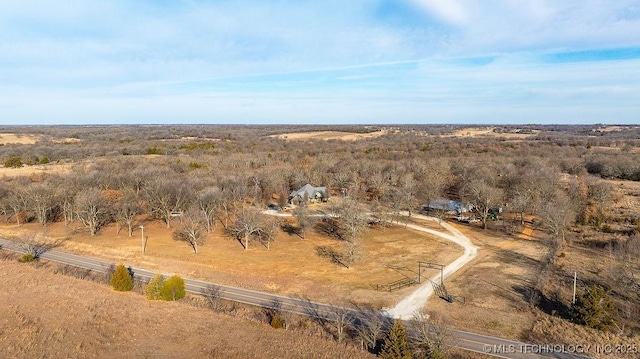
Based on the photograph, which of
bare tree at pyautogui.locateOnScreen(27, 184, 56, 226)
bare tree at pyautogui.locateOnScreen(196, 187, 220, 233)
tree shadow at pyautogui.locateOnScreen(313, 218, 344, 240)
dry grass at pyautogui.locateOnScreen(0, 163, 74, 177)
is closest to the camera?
tree shadow at pyautogui.locateOnScreen(313, 218, 344, 240)

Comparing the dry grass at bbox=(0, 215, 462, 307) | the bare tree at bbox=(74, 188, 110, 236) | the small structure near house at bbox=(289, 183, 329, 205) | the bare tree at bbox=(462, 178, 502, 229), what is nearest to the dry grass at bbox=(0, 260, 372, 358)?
the dry grass at bbox=(0, 215, 462, 307)

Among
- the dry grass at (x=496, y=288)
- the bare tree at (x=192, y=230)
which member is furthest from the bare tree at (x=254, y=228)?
the dry grass at (x=496, y=288)

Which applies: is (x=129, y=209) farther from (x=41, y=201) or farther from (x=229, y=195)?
(x=229, y=195)

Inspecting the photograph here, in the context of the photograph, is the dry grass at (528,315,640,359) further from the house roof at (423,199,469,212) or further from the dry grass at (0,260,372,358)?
the house roof at (423,199,469,212)

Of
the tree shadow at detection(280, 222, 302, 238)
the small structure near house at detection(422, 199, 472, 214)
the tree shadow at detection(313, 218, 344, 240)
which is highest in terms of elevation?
the small structure near house at detection(422, 199, 472, 214)

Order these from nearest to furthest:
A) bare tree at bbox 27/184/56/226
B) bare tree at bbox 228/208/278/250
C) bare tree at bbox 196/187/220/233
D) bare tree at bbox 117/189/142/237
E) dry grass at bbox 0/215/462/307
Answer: dry grass at bbox 0/215/462/307 → bare tree at bbox 228/208/278/250 → bare tree at bbox 117/189/142/237 → bare tree at bbox 196/187/220/233 → bare tree at bbox 27/184/56/226

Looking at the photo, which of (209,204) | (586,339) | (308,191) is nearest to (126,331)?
(209,204)
